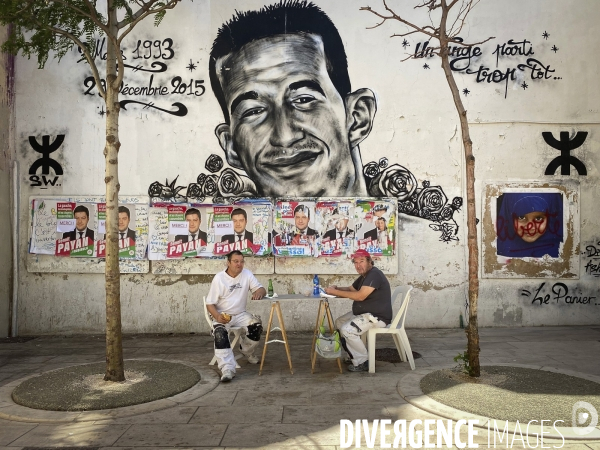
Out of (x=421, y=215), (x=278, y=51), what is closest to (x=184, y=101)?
(x=278, y=51)

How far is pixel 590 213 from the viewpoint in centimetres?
974

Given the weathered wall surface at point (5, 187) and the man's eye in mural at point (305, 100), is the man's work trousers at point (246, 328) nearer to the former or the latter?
the man's eye in mural at point (305, 100)

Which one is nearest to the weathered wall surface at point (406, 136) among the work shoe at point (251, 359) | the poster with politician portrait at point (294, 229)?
the poster with politician portrait at point (294, 229)

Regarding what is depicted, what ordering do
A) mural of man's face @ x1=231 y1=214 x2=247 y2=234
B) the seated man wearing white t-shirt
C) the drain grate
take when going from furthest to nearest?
mural of man's face @ x1=231 y1=214 x2=247 y2=234, the drain grate, the seated man wearing white t-shirt

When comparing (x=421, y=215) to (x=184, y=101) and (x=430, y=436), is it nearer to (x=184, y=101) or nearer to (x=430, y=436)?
(x=184, y=101)

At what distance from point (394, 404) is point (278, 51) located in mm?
6398

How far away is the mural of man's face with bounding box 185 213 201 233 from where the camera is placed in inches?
377

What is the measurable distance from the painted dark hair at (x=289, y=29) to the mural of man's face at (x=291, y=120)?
0.36 ft

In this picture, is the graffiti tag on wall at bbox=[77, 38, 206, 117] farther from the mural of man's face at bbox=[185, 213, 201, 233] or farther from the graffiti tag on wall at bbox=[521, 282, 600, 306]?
the graffiti tag on wall at bbox=[521, 282, 600, 306]

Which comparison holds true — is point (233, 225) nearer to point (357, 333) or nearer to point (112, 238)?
point (112, 238)

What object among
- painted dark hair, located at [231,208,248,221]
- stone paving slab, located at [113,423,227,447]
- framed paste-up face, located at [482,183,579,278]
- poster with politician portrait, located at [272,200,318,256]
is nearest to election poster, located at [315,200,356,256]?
poster with politician portrait, located at [272,200,318,256]

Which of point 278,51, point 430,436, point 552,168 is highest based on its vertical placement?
point 278,51

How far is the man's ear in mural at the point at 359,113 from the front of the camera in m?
9.62

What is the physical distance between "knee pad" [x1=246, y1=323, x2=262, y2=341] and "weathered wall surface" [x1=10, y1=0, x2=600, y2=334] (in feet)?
8.16
